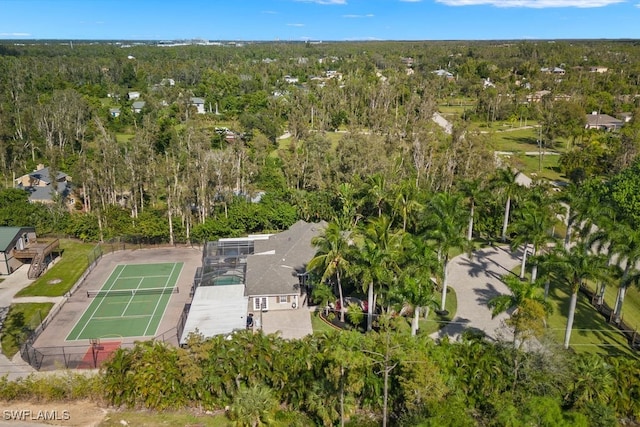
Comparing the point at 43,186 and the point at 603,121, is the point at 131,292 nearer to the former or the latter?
the point at 43,186

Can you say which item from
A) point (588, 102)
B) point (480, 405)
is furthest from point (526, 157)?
point (480, 405)

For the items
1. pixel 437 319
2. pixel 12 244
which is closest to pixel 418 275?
pixel 437 319

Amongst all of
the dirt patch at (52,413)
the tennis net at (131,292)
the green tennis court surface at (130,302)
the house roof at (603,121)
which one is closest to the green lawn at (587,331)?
the dirt patch at (52,413)

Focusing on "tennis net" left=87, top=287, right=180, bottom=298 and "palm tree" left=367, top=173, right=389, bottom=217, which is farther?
"palm tree" left=367, top=173, right=389, bottom=217

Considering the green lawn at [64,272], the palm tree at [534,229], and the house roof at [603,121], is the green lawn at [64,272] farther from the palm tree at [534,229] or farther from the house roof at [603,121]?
the house roof at [603,121]

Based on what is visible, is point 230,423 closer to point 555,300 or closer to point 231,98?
point 555,300

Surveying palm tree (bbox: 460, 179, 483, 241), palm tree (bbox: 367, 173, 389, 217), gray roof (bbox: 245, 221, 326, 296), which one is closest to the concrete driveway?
gray roof (bbox: 245, 221, 326, 296)

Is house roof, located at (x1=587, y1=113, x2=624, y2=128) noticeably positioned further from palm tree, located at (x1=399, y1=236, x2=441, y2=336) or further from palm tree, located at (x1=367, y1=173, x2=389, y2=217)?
palm tree, located at (x1=399, y1=236, x2=441, y2=336)
